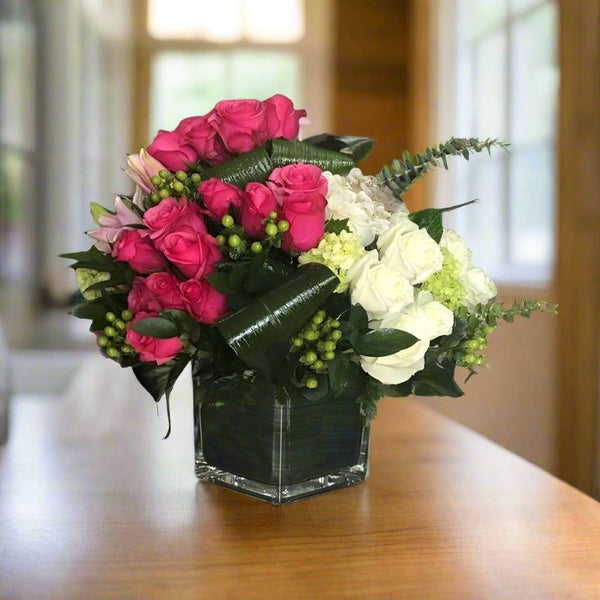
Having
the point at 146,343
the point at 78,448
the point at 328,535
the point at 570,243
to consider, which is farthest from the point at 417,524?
the point at 570,243

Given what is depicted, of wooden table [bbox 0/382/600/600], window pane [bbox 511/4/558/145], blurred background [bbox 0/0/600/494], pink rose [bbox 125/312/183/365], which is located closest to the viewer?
wooden table [bbox 0/382/600/600]

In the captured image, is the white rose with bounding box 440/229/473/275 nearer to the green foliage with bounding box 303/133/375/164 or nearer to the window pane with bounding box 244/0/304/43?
the green foliage with bounding box 303/133/375/164

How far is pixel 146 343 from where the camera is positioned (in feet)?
2.27

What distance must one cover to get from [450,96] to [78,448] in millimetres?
3003

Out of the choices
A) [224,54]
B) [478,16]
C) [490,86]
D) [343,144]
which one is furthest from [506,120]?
[343,144]

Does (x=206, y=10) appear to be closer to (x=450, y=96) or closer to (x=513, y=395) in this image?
(x=450, y=96)

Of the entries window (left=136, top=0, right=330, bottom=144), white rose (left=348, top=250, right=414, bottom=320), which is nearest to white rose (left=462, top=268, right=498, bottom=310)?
white rose (left=348, top=250, right=414, bottom=320)

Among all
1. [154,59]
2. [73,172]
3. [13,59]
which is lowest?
[73,172]

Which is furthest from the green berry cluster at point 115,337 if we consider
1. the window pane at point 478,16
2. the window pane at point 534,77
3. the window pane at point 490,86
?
the window pane at point 478,16

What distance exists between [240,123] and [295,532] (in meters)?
0.38

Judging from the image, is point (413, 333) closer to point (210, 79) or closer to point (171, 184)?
point (171, 184)

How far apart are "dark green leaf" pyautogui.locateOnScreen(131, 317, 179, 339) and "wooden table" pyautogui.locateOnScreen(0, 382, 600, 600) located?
18 cm

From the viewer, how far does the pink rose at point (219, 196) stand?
27.0 inches

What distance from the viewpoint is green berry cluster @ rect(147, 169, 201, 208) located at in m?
0.71
